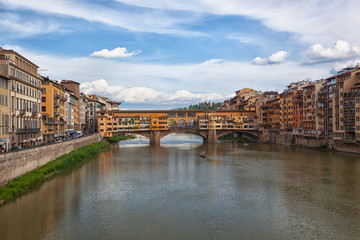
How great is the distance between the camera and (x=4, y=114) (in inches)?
1238

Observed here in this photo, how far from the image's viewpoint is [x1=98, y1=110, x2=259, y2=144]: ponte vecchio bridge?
7594 centimetres

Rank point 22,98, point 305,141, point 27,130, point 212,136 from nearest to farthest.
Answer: point 22,98
point 27,130
point 305,141
point 212,136

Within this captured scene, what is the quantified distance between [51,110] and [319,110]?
46369 mm

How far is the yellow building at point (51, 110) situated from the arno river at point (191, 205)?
14.0 meters

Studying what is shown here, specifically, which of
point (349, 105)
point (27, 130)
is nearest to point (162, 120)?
point (349, 105)

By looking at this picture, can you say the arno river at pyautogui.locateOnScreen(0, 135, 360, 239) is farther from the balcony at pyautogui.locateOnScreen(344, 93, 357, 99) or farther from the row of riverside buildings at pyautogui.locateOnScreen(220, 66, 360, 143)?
the balcony at pyautogui.locateOnScreen(344, 93, 357, 99)

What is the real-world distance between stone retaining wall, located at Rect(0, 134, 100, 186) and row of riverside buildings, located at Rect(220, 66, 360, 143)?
41681mm

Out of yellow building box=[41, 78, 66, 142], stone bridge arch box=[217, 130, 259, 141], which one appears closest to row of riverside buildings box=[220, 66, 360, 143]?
stone bridge arch box=[217, 130, 259, 141]

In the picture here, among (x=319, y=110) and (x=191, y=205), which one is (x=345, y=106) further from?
(x=191, y=205)

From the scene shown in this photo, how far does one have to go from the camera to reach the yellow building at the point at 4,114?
101 ft

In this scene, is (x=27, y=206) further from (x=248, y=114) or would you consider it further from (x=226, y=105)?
(x=226, y=105)

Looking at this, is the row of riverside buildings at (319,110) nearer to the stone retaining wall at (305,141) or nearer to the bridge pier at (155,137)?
the stone retaining wall at (305,141)

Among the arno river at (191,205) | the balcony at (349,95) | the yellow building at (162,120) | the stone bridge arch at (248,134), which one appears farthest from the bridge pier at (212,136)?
the arno river at (191,205)

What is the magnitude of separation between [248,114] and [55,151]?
57805mm
